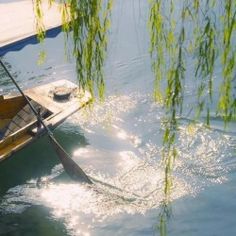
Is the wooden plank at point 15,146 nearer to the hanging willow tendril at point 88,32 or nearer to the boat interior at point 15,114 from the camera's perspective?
the boat interior at point 15,114

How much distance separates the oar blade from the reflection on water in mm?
264

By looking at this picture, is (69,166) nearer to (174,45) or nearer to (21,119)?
(21,119)

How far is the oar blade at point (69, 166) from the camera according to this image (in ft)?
34.2

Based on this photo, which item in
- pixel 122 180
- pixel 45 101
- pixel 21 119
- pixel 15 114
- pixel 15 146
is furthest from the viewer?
pixel 45 101

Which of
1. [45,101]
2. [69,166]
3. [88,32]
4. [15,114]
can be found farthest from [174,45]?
[15,114]

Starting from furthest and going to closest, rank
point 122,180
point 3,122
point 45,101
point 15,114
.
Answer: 1. point 45,101
2. point 15,114
3. point 3,122
4. point 122,180

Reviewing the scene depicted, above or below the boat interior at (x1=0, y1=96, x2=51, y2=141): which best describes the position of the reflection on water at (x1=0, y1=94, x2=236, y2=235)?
below

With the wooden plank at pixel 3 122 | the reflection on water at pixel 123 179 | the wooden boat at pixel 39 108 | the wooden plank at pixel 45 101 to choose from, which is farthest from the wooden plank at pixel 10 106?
the reflection on water at pixel 123 179

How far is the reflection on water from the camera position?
10.5 meters

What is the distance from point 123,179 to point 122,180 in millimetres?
52

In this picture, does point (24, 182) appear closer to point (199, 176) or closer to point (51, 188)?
point (51, 188)

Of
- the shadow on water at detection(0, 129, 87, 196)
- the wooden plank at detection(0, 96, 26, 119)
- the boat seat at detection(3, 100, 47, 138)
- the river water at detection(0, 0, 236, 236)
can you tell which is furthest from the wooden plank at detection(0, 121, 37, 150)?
the wooden plank at detection(0, 96, 26, 119)

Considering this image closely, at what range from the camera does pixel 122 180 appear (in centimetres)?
1136

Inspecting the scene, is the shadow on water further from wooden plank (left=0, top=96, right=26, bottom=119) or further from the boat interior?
wooden plank (left=0, top=96, right=26, bottom=119)
